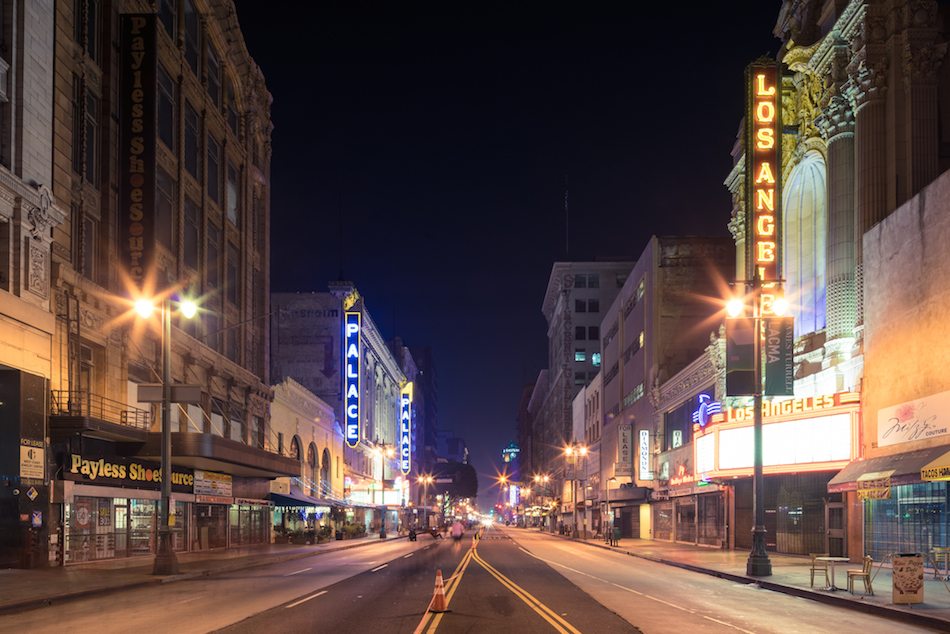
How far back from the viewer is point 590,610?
17.3m

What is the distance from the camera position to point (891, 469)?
26828 mm

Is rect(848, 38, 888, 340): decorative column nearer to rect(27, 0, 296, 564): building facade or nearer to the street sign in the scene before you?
the street sign

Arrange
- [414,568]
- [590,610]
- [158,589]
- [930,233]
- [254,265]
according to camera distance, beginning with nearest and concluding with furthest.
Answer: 1. [590,610]
2. [158,589]
3. [930,233]
4. [414,568]
5. [254,265]

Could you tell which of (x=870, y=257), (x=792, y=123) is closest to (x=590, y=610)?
(x=870, y=257)

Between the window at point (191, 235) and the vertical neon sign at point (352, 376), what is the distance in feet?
113

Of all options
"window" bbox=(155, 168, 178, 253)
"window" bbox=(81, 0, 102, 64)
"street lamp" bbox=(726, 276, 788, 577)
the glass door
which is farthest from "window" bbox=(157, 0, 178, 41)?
"street lamp" bbox=(726, 276, 788, 577)

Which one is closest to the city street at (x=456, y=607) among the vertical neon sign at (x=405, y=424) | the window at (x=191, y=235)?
the window at (x=191, y=235)

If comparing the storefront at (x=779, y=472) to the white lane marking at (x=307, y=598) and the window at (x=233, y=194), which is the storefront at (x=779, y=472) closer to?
the white lane marking at (x=307, y=598)

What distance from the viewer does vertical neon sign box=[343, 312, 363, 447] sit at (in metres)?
81.5

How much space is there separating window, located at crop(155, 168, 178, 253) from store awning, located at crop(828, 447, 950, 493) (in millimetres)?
31145

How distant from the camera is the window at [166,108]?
41812 mm

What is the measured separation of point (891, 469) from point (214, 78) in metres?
41.9

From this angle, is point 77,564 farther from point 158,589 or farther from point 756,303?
point 756,303

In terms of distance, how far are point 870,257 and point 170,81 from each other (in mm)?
32950
